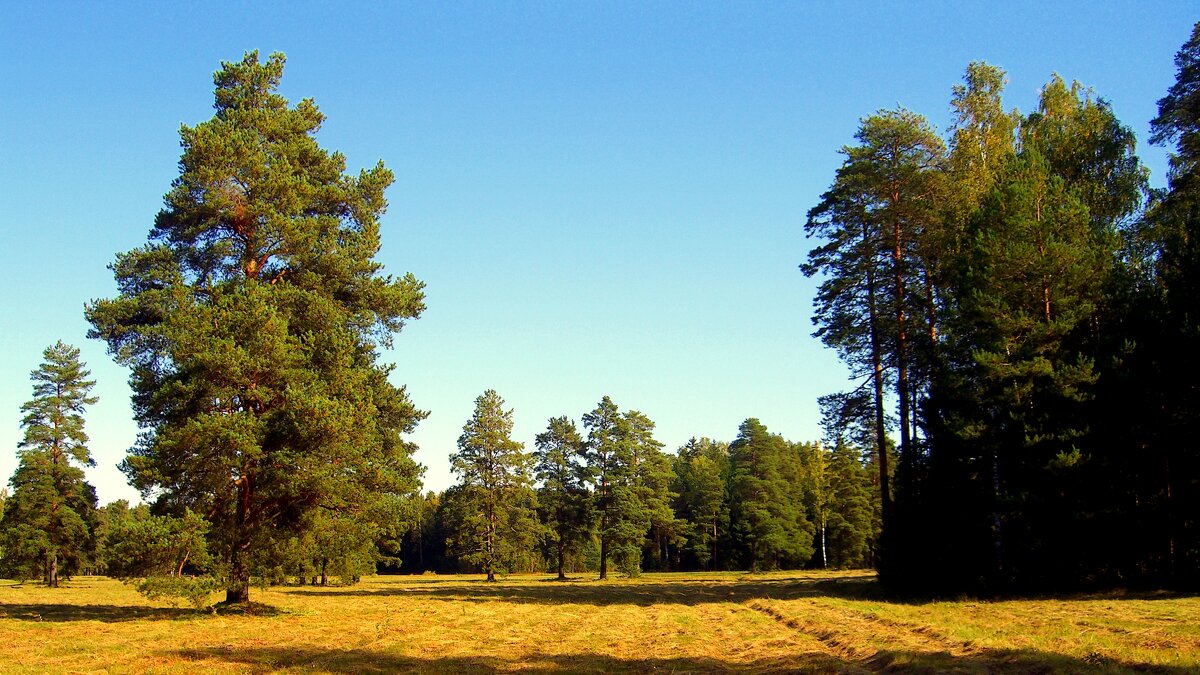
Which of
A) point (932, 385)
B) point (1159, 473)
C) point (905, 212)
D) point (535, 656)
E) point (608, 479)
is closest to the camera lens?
point (535, 656)

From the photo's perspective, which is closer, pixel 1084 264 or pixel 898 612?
pixel 898 612

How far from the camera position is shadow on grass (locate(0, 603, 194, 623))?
2539cm

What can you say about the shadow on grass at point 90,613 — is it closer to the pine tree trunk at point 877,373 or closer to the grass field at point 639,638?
the grass field at point 639,638

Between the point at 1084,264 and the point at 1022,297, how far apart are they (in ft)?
6.91

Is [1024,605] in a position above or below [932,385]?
below

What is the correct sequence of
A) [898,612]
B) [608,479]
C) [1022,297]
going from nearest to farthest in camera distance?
[898,612]
[1022,297]
[608,479]

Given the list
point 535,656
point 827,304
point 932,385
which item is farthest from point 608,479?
point 535,656

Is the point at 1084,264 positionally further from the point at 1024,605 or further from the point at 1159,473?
the point at 1024,605

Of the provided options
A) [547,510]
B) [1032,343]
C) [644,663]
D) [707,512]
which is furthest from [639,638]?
[707,512]

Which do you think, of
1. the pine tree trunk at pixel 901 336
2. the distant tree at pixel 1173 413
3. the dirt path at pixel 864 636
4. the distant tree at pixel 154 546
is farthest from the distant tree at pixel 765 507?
the distant tree at pixel 154 546

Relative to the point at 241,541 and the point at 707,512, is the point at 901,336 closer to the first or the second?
the point at 241,541

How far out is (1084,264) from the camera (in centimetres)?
2709

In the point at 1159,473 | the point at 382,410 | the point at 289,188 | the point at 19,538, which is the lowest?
the point at 19,538

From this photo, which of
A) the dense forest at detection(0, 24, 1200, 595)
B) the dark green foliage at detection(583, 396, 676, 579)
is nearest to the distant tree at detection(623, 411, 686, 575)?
the dark green foliage at detection(583, 396, 676, 579)
